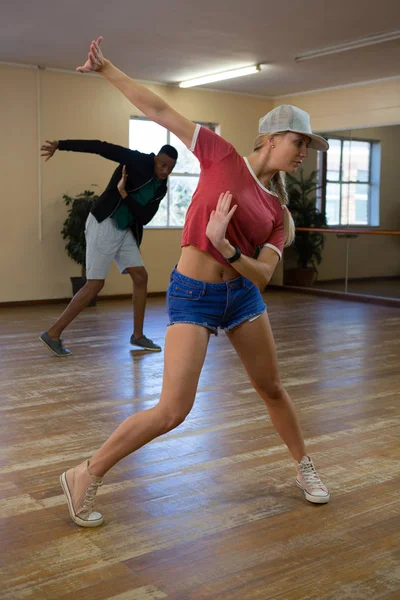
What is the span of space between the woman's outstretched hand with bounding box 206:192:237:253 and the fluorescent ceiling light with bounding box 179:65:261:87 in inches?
241

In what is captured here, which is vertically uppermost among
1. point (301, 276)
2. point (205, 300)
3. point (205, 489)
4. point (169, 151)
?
point (169, 151)

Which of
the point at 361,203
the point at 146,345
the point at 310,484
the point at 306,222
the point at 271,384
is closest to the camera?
the point at 271,384

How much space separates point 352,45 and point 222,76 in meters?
1.86

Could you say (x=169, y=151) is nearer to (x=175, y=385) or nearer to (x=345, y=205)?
(x=175, y=385)

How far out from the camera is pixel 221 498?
2596 mm

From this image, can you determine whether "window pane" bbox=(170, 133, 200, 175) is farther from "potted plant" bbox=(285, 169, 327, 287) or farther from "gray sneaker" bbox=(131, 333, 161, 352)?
"gray sneaker" bbox=(131, 333, 161, 352)

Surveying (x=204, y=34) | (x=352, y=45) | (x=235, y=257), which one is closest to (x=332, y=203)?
(x=352, y=45)

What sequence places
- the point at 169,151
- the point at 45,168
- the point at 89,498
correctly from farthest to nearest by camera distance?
the point at 45,168 < the point at 169,151 < the point at 89,498

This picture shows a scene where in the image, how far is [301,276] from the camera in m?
9.80

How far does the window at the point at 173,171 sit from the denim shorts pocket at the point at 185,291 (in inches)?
275

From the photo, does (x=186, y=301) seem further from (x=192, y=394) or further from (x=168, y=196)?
(x=168, y=196)

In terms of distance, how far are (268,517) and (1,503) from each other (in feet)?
3.06

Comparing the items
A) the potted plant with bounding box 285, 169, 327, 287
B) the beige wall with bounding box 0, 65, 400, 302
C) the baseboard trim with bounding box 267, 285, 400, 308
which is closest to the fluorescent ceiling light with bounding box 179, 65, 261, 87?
the beige wall with bounding box 0, 65, 400, 302

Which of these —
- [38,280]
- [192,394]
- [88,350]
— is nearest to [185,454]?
[192,394]
